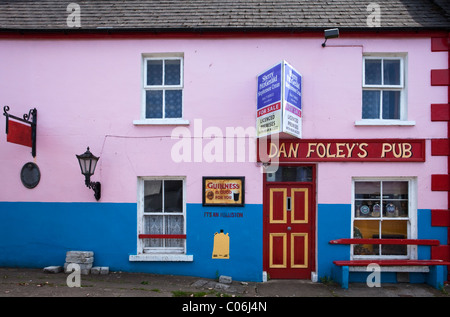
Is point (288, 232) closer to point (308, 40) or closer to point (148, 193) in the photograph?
point (148, 193)

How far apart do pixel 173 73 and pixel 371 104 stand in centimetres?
452

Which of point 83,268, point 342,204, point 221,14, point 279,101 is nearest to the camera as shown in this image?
point 279,101

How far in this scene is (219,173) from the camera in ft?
23.7

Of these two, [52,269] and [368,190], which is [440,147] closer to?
[368,190]

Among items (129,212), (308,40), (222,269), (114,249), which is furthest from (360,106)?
(114,249)

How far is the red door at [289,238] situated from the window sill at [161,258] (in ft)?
5.72

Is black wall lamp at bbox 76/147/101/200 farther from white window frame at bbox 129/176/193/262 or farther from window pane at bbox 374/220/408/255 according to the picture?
window pane at bbox 374/220/408/255

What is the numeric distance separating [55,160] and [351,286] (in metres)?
6.93

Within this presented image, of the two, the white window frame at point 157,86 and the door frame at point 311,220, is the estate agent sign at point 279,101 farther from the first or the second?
the white window frame at point 157,86

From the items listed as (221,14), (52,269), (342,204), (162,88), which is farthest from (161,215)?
(221,14)

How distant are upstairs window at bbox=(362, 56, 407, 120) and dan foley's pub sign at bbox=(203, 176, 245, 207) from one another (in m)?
3.20

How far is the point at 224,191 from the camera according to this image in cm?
718

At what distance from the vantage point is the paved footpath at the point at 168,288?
19.6 ft

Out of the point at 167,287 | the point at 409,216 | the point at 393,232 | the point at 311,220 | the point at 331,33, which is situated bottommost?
the point at 167,287
